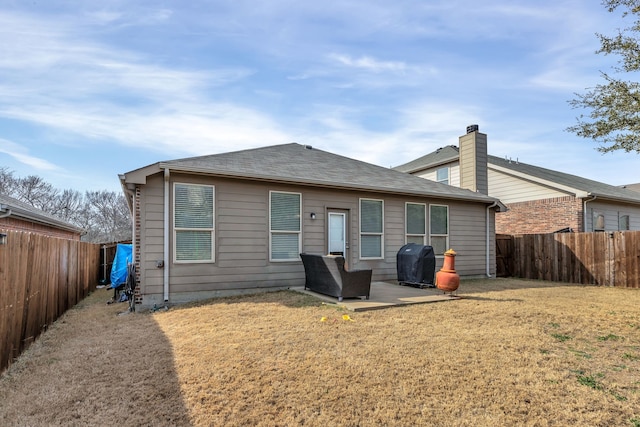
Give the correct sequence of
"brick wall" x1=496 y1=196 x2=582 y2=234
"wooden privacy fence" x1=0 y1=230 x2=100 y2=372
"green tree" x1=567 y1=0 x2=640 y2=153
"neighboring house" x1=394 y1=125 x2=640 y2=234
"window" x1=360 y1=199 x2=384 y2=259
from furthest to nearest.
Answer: "brick wall" x1=496 y1=196 x2=582 y2=234
"neighboring house" x1=394 y1=125 x2=640 y2=234
"window" x1=360 y1=199 x2=384 y2=259
"green tree" x1=567 y1=0 x2=640 y2=153
"wooden privacy fence" x1=0 y1=230 x2=100 y2=372

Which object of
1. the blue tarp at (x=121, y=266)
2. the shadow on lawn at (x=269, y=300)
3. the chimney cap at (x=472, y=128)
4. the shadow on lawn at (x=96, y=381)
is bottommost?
the shadow on lawn at (x=96, y=381)

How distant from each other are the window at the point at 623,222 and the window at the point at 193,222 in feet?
57.1

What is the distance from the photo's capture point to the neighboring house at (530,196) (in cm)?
1265

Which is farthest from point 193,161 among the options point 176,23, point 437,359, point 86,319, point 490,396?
point 490,396

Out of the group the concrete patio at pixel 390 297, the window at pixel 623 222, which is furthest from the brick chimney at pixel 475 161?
the window at pixel 623 222

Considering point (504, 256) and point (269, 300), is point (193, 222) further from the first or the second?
point (504, 256)

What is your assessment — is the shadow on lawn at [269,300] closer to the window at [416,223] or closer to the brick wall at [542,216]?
the window at [416,223]

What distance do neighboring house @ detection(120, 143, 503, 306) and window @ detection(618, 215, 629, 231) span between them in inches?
362

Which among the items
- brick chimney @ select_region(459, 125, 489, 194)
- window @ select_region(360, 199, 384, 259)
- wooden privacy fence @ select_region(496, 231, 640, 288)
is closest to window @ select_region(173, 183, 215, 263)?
window @ select_region(360, 199, 384, 259)

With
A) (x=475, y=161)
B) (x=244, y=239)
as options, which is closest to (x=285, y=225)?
(x=244, y=239)

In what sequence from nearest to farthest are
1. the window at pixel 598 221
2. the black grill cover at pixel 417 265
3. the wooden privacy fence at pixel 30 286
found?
the wooden privacy fence at pixel 30 286
the black grill cover at pixel 417 265
the window at pixel 598 221

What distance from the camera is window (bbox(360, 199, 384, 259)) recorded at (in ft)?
30.6

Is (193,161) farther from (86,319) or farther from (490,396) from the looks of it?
(490,396)

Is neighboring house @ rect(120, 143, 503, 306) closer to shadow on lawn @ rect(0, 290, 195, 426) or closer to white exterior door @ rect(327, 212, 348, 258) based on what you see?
white exterior door @ rect(327, 212, 348, 258)
